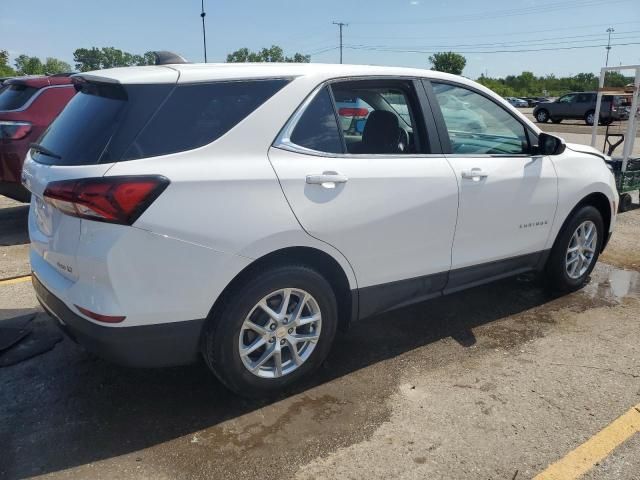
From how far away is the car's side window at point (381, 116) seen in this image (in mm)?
3346

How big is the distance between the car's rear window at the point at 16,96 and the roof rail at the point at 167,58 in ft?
12.9

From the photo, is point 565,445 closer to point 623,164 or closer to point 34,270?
point 34,270

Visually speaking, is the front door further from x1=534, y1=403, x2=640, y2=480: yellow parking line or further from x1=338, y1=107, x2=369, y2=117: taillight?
x1=534, y1=403, x2=640, y2=480: yellow parking line

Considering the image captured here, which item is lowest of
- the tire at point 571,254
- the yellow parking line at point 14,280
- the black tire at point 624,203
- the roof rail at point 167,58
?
the yellow parking line at point 14,280

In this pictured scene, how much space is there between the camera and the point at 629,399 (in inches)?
121

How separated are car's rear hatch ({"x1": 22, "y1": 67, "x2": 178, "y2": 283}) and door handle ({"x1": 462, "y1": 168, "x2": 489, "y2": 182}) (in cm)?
189

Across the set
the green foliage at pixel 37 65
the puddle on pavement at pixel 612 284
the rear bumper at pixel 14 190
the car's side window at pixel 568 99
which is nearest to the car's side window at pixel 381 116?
the puddle on pavement at pixel 612 284

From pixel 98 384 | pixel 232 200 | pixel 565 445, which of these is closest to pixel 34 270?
pixel 98 384

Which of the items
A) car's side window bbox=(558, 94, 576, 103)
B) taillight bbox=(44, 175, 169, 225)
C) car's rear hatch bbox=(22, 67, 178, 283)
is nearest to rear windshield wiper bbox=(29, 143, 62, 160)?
car's rear hatch bbox=(22, 67, 178, 283)

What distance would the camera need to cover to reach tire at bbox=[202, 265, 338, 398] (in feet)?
8.97

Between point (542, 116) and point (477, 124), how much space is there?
32.6m

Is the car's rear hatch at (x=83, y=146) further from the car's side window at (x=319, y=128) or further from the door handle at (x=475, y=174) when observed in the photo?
the door handle at (x=475, y=174)

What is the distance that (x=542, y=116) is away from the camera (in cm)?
3325

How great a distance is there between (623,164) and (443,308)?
16.3 feet
